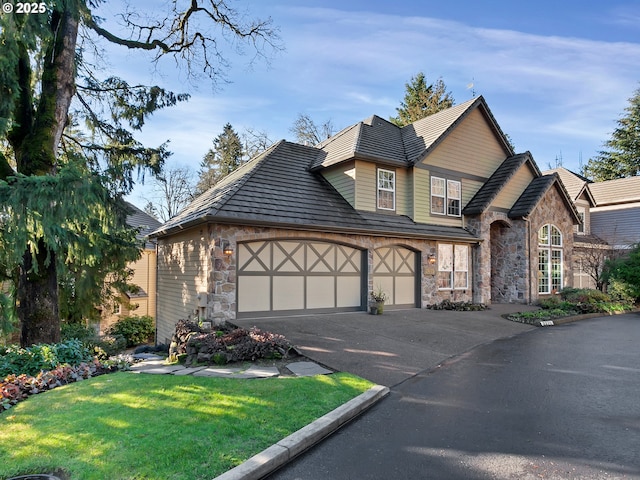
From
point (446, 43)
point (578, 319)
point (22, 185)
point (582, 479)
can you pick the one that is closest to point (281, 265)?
point (22, 185)

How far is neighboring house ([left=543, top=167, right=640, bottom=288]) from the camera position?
22734mm

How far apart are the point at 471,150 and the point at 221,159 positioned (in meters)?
26.1

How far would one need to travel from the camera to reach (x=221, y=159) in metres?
38.1

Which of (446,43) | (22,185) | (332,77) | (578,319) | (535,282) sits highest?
(332,77)

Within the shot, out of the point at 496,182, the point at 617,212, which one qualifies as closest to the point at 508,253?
the point at 496,182

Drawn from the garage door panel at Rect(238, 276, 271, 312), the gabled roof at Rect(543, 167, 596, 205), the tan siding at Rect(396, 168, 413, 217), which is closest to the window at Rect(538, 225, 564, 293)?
the gabled roof at Rect(543, 167, 596, 205)

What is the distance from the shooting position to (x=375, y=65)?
1460 centimetres

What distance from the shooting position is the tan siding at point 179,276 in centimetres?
1155

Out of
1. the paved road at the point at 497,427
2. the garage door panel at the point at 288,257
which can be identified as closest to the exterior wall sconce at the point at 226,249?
the garage door panel at the point at 288,257

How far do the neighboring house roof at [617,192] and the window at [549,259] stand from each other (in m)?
12.3

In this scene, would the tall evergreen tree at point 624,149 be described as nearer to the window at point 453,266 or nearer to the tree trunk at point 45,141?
the window at point 453,266

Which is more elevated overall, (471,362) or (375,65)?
(375,65)

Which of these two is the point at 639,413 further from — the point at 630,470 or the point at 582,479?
the point at 582,479

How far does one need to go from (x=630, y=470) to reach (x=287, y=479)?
10.4 ft
